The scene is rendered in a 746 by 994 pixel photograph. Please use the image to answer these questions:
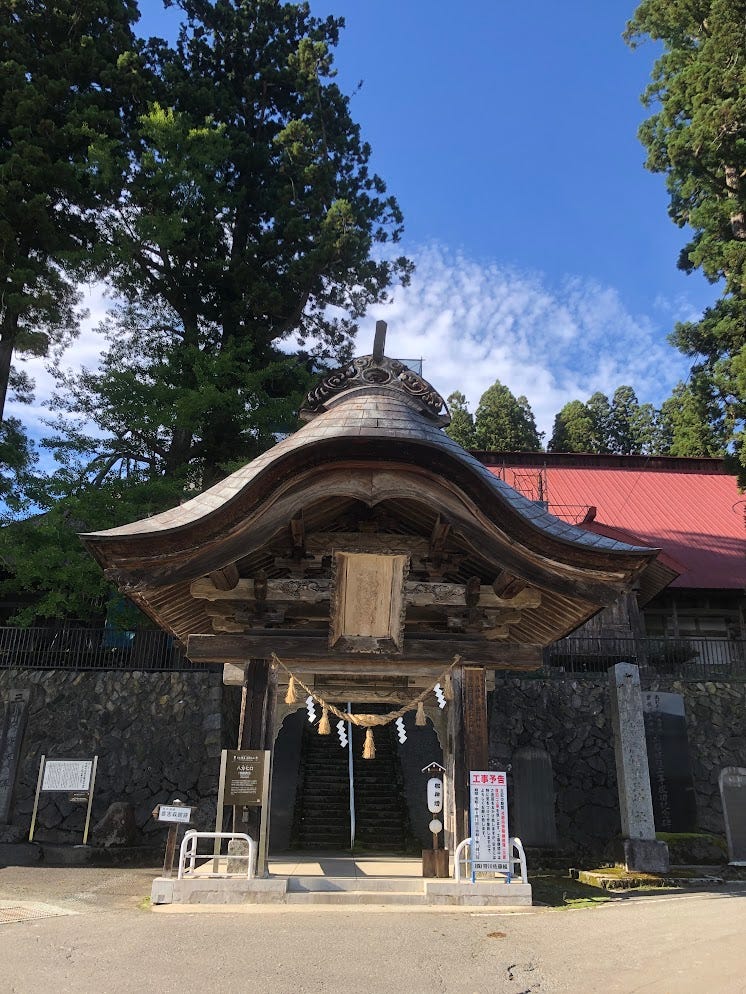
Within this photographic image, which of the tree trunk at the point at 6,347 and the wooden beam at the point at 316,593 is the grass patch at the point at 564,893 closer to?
the wooden beam at the point at 316,593

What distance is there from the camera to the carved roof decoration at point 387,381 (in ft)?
33.3

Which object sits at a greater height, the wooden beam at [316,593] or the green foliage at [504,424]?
the green foliage at [504,424]

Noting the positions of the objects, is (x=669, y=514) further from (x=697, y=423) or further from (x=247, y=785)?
(x=247, y=785)

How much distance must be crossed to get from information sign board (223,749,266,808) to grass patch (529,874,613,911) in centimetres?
386

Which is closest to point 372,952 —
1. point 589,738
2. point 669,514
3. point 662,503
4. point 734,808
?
point 589,738

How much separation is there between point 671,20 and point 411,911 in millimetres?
28381

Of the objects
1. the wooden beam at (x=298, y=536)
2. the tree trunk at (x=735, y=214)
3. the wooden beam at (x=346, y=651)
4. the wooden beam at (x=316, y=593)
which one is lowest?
the wooden beam at (x=346, y=651)

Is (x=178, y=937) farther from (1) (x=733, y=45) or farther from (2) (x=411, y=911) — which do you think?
(1) (x=733, y=45)

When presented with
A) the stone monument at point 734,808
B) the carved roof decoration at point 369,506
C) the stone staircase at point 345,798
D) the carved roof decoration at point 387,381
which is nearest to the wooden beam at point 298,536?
the carved roof decoration at point 369,506

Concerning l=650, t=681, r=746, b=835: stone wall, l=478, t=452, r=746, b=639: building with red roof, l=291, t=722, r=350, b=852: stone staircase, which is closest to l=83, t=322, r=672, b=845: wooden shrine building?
l=291, t=722, r=350, b=852: stone staircase

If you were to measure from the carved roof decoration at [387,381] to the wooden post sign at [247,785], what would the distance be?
471 cm

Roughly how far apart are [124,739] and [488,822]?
11.8 meters

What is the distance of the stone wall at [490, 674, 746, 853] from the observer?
57.5 feet

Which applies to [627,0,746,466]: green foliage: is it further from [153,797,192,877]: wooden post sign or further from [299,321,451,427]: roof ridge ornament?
[153,797,192,877]: wooden post sign
